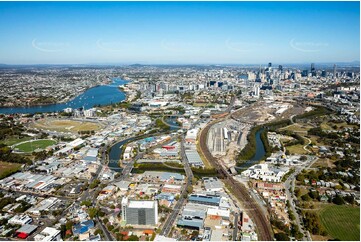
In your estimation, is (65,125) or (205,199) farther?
(65,125)

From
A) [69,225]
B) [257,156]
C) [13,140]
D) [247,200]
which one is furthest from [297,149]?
[13,140]

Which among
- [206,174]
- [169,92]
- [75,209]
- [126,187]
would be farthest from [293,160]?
[169,92]

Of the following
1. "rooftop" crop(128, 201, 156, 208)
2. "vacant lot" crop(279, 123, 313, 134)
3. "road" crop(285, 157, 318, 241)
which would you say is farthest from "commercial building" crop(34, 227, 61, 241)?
"vacant lot" crop(279, 123, 313, 134)

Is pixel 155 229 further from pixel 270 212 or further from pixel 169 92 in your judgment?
pixel 169 92

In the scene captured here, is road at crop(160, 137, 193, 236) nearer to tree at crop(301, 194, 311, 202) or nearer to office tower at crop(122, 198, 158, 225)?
office tower at crop(122, 198, 158, 225)

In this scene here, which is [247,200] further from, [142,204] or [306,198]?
[142,204]

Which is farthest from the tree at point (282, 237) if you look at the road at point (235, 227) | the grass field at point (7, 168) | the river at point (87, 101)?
the river at point (87, 101)
